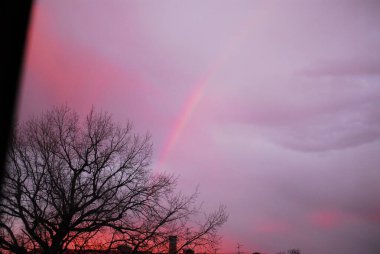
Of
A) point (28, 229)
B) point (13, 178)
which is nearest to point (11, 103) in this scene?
point (13, 178)

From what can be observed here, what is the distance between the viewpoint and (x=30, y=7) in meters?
13.9

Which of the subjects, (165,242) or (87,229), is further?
(165,242)

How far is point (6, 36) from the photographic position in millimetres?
13406

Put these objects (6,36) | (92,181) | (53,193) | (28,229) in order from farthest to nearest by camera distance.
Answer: (92,181) → (53,193) → (28,229) → (6,36)

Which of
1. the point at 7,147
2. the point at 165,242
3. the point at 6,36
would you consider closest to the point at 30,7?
the point at 6,36

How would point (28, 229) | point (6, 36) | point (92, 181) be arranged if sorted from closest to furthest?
point (6, 36) < point (28, 229) < point (92, 181)

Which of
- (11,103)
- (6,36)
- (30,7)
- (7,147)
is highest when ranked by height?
(30,7)

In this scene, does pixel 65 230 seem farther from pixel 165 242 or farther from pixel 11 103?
pixel 11 103

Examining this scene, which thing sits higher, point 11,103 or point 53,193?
point 11,103

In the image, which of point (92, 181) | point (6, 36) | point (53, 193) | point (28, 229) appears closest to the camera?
point (6, 36)

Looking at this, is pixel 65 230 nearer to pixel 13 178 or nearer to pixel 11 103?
pixel 13 178

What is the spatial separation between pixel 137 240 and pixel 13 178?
5814mm

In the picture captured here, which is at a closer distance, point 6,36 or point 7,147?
point 6,36

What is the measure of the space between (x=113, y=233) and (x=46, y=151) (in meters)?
4.81
